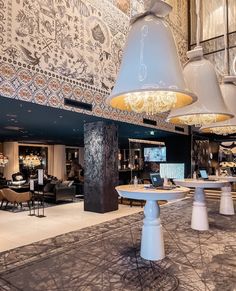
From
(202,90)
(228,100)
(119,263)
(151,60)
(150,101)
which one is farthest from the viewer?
(228,100)

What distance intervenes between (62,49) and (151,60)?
450cm

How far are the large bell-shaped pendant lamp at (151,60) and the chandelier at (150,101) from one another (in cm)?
18

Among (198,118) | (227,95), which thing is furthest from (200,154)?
(198,118)

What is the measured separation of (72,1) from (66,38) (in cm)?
102

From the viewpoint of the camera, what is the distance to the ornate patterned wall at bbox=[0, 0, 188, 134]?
5156mm

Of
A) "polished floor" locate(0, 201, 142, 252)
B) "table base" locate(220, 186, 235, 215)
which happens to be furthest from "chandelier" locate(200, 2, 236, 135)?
"polished floor" locate(0, 201, 142, 252)

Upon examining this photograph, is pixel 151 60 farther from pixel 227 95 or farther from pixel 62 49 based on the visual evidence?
pixel 62 49

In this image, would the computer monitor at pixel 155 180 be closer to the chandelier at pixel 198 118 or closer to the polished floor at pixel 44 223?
the chandelier at pixel 198 118

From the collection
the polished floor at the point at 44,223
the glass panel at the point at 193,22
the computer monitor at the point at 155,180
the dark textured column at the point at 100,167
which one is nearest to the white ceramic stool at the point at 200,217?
the computer monitor at the point at 155,180

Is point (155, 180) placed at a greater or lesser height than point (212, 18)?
lesser

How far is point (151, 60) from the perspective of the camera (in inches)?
90.8

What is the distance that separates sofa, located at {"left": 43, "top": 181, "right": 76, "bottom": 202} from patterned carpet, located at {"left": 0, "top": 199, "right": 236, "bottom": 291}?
6781mm

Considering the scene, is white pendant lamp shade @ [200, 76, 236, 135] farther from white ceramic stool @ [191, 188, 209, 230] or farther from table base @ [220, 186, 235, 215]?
white ceramic stool @ [191, 188, 209, 230]

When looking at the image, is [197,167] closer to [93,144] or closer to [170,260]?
[93,144]
